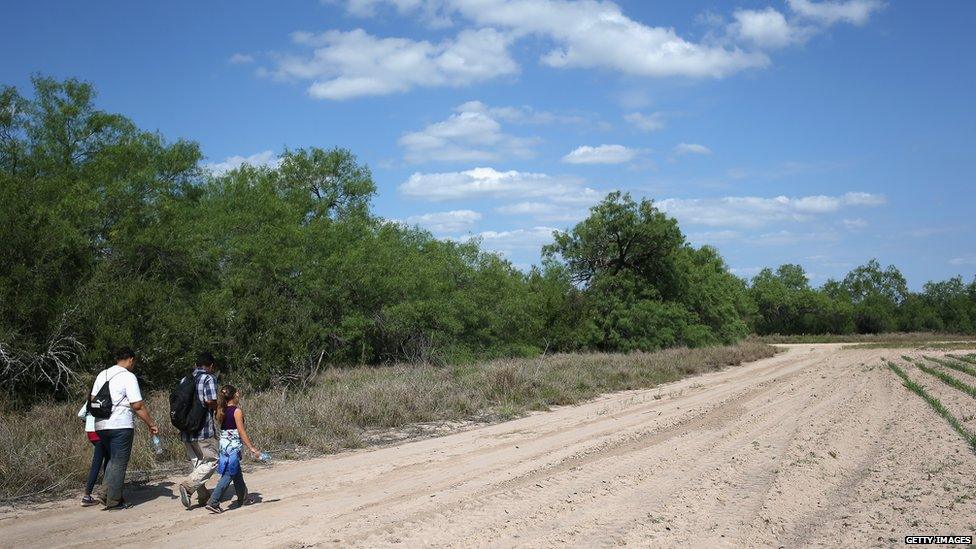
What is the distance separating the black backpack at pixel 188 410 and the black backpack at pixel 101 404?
2.24 feet

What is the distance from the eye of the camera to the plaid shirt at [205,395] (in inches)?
331

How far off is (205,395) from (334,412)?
5.39m

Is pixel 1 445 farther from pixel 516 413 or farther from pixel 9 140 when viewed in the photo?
pixel 9 140

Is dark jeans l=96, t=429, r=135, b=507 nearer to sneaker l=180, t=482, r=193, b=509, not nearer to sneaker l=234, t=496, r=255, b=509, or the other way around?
sneaker l=180, t=482, r=193, b=509

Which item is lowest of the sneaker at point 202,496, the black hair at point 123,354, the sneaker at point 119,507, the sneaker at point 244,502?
the sneaker at point 119,507

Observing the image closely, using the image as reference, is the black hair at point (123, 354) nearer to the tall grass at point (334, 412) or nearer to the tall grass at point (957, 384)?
the tall grass at point (334, 412)

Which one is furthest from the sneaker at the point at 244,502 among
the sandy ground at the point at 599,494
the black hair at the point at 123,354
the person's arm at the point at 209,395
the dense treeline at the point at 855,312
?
the dense treeline at the point at 855,312

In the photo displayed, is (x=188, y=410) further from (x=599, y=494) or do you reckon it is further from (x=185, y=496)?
(x=599, y=494)

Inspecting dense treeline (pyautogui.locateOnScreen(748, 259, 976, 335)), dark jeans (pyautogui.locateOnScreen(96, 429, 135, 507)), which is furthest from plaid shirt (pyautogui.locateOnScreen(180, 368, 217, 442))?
dense treeline (pyautogui.locateOnScreen(748, 259, 976, 335))

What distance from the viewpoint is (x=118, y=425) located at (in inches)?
313

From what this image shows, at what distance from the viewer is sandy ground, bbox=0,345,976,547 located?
670 centimetres

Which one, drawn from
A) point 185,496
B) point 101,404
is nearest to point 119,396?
point 101,404

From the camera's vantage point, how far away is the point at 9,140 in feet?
84.1

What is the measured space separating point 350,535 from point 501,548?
1.53 meters
